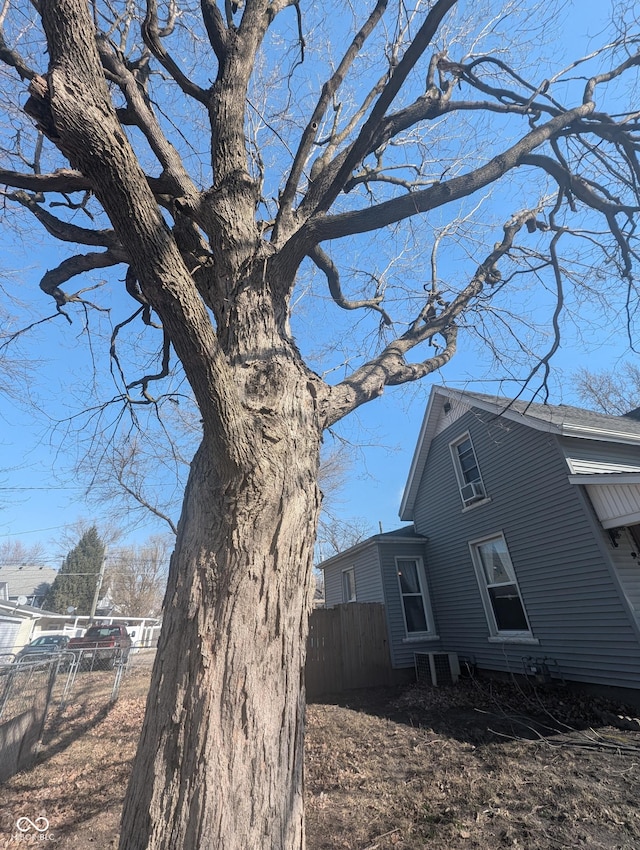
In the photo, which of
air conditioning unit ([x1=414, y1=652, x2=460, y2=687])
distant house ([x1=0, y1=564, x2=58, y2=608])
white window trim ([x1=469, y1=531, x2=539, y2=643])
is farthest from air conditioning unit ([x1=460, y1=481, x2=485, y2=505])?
distant house ([x1=0, y1=564, x2=58, y2=608])

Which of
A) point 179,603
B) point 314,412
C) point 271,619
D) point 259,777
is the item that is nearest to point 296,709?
point 259,777

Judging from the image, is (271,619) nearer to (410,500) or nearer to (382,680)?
(382,680)

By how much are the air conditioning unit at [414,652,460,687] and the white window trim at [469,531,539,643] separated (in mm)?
1107

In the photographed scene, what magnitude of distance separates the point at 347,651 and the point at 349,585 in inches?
138

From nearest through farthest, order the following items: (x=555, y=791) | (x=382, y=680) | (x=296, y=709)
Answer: (x=296, y=709)
(x=555, y=791)
(x=382, y=680)

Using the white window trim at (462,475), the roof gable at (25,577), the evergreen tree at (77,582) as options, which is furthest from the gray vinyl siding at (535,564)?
the roof gable at (25,577)

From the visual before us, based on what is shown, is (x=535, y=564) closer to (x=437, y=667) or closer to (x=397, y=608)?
(x=437, y=667)

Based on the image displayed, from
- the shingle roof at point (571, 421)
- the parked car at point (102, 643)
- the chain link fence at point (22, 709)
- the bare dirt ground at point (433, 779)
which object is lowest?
the bare dirt ground at point (433, 779)

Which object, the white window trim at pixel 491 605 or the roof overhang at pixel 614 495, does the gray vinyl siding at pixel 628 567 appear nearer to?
the roof overhang at pixel 614 495

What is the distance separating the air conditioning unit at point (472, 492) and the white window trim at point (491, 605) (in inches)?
36.2

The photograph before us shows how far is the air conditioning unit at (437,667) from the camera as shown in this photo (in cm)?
894

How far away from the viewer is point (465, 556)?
997cm

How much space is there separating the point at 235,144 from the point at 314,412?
2.26 meters

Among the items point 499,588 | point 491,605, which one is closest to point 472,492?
point 499,588
